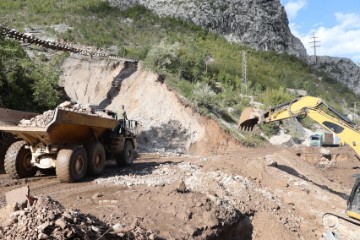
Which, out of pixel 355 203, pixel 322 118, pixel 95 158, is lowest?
pixel 355 203

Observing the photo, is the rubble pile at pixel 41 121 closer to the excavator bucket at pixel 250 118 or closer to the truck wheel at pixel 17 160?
the truck wheel at pixel 17 160

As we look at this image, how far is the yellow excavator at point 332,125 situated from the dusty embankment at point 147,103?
905cm

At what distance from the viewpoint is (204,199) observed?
8000mm

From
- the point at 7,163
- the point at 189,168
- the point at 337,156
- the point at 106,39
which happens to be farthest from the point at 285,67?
the point at 7,163

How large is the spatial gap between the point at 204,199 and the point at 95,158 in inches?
155

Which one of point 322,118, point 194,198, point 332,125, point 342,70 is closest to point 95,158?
point 194,198

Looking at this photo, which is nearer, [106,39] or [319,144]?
[319,144]

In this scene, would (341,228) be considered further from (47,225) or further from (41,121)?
(41,121)

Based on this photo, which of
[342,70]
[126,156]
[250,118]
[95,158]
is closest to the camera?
[95,158]

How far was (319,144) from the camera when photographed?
79.9 ft

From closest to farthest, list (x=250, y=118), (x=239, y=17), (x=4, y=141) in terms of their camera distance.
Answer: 1. (x=250, y=118)
2. (x=4, y=141)
3. (x=239, y=17)

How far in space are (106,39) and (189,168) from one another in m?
23.3

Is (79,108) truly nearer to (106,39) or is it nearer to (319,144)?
(319,144)

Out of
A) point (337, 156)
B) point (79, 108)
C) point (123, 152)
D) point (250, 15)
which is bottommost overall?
point (337, 156)
